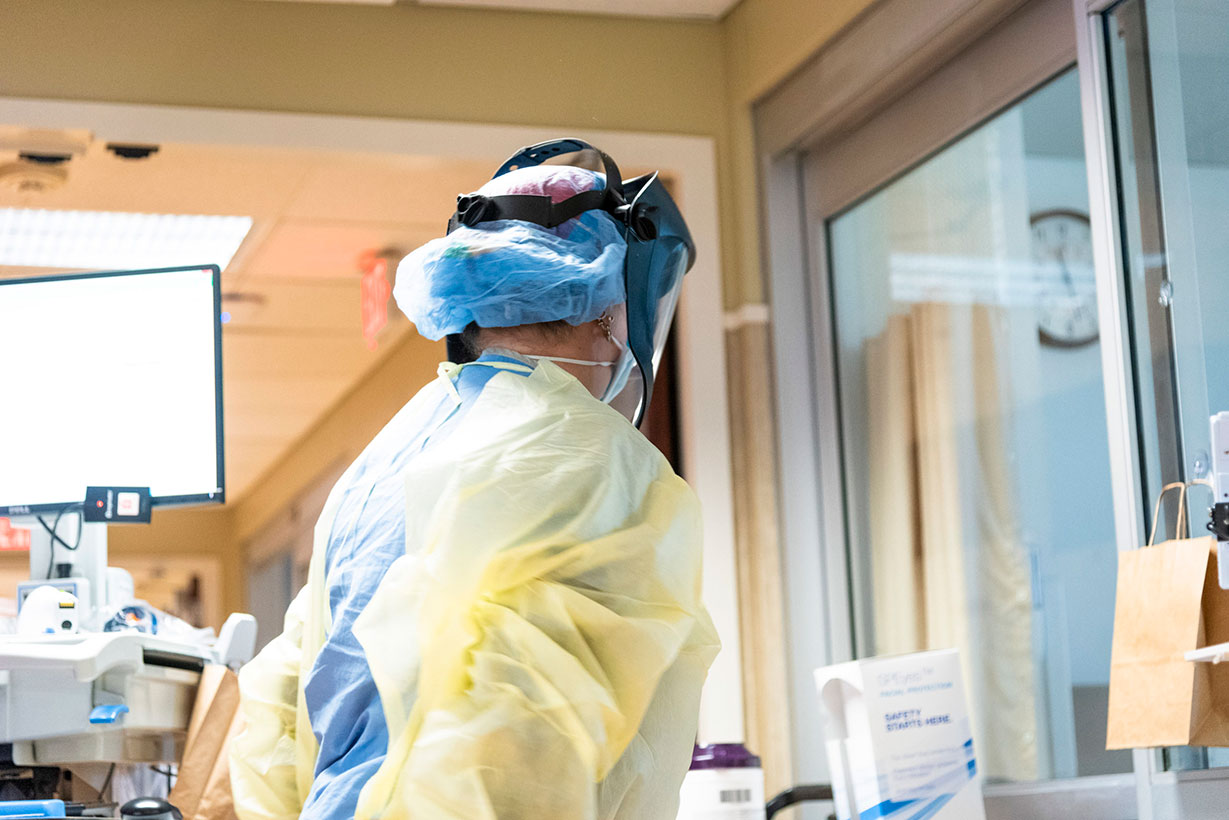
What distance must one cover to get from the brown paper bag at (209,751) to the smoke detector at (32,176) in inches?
66.4

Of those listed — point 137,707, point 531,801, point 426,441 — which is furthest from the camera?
point 137,707

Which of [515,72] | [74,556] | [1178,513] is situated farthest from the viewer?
[515,72]

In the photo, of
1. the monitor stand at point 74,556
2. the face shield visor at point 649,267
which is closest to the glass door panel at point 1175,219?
the face shield visor at point 649,267

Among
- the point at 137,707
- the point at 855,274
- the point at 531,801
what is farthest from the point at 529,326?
the point at 855,274

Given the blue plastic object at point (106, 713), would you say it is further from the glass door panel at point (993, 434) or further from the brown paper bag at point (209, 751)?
the glass door panel at point (993, 434)

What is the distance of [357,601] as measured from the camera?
1.50 m

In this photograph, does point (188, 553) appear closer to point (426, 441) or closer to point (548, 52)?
point (548, 52)

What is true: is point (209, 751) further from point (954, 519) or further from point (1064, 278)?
point (1064, 278)

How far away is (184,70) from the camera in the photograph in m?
3.34

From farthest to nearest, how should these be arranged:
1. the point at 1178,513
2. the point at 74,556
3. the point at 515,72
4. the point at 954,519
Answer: the point at 515,72, the point at 954,519, the point at 74,556, the point at 1178,513

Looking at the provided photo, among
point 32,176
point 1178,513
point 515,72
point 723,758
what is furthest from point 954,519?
point 32,176

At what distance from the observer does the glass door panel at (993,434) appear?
271 cm

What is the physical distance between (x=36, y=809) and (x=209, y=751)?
1.38 ft

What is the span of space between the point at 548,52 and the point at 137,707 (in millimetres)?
1917
